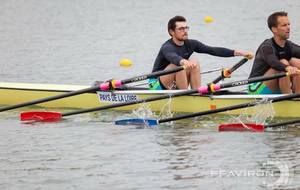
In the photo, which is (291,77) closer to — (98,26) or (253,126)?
(253,126)

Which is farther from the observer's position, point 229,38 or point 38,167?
point 229,38

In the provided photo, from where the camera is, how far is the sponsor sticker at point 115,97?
15.5 metres

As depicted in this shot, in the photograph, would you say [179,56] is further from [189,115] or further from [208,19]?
[208,19]

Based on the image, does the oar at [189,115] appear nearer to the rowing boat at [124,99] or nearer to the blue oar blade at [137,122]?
the blue oar blade at [137,122]

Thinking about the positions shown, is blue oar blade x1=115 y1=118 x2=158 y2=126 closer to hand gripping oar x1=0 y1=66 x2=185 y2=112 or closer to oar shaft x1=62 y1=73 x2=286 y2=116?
oar shaft x1=62 y1=73 x2=286 y2=116

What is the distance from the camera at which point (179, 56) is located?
1499 centimetres

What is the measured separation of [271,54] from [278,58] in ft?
0.68

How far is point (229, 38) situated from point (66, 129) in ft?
54.9

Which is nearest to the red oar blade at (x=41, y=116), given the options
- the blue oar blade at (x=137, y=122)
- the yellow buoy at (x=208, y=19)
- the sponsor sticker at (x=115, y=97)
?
the sponsor sticker at (x=115, y=97)

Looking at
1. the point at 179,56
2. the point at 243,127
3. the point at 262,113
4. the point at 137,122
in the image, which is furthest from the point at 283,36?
the point at 137,122

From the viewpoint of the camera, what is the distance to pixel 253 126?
1399cm

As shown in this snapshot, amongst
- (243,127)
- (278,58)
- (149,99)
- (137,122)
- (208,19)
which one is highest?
(208,19)

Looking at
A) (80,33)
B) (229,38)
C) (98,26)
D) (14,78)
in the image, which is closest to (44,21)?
(98,26)

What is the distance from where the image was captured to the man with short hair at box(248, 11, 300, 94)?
46.0ft
